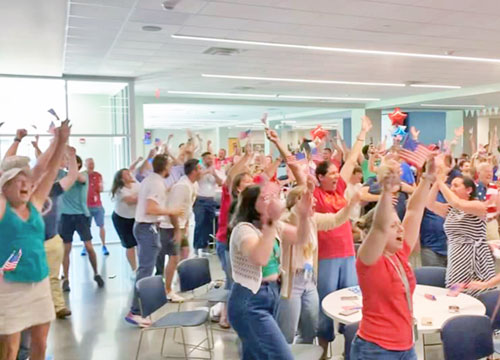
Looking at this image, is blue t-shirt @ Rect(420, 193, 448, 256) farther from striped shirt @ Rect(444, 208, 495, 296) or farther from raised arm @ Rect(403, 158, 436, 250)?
raised arm @ Rect(403, 158, 436, 250)

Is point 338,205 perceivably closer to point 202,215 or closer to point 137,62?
point 202,215

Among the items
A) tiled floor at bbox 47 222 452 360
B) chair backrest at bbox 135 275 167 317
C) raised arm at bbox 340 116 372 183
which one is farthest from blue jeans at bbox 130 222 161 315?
raised arm at bbox 340 116 372 183

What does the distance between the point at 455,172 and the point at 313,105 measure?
34.9 feet

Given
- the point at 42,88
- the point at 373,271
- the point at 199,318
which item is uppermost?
the point at 42,88

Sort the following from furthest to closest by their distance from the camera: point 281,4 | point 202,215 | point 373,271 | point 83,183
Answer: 1. point 202,215
2. point 83,183
3. point 281,4
4. point 373,271

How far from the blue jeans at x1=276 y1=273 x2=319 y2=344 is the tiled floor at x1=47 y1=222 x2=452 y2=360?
0.71m

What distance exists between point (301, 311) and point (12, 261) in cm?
187

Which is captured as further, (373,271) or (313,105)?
(313,105)

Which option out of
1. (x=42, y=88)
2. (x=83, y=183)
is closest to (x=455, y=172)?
(x=83, y=183)

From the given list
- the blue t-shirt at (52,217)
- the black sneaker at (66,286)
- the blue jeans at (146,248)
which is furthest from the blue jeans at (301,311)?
the black sneaker at (66,286)

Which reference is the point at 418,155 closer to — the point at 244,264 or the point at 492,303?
the point at 244,264

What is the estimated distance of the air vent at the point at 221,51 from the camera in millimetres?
7188

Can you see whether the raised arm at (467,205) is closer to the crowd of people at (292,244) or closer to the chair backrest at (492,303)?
the crowd of people at (292,244)

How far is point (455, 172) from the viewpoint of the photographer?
5594 millimetres
